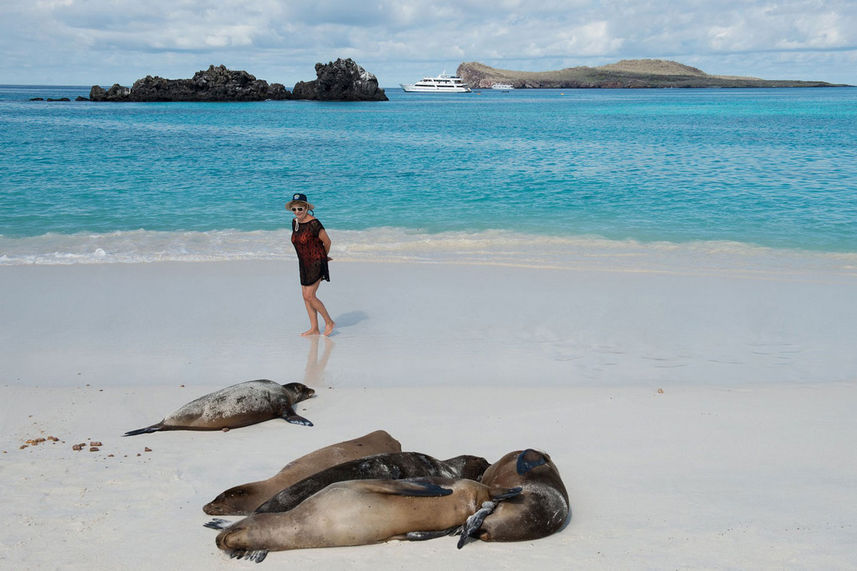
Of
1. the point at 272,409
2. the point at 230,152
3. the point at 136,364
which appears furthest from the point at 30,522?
the point at 230,152

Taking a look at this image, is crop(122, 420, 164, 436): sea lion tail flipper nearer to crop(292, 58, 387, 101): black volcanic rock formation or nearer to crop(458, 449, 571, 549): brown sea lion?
crop(458, 449, 571, 549): brown sea lion

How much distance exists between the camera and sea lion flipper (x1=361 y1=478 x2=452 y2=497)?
424cm

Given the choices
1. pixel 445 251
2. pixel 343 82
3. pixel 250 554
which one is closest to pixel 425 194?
pixel 445 251

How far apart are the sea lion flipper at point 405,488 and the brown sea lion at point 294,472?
0.74 m

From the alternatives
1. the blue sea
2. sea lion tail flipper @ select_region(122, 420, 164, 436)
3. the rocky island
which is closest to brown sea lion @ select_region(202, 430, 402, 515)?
sea lion tail flipper @ select_region(122, 420, 164, 436)

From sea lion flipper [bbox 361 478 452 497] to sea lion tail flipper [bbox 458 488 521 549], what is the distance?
0.21 metres

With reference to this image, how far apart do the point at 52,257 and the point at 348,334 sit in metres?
7.61

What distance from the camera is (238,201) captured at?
2128cm

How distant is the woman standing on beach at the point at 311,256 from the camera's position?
8.98 metres

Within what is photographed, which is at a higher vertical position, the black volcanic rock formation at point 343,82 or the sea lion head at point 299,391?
the black volcanic rock formation at point 343,82

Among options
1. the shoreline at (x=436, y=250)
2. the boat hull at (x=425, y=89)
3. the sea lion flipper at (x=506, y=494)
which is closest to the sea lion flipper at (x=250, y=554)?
the sea lion flipper at (x=506, y=494)

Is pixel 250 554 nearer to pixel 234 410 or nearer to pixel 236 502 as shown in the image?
pixel 236 502

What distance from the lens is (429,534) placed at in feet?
14.1

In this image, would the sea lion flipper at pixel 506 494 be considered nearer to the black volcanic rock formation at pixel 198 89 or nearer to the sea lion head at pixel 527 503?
the sea lion head at pixel 527 503
